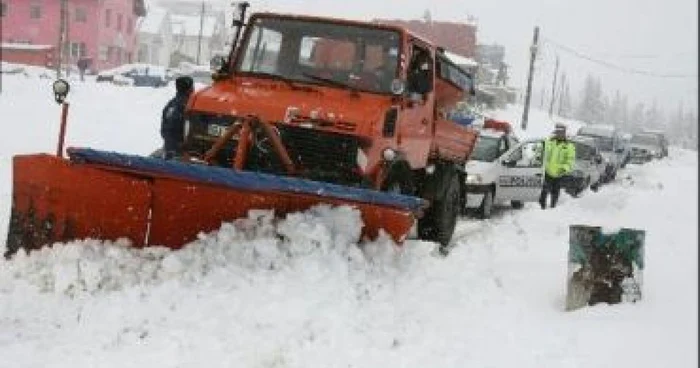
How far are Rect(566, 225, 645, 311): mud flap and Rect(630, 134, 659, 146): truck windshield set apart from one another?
38.7m

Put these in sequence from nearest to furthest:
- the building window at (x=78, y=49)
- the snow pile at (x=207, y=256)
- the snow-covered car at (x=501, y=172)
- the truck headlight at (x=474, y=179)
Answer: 1. the snow pile at (x=207, y=256)
2. the truck headlight at (x=474, y=179)
3. the snow-covered car at (x=501, y=172)
4. the building window at (x=78, y=49)

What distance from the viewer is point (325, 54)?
7.89 m

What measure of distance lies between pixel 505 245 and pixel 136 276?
466 cm

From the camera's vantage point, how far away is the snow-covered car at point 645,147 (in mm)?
40438

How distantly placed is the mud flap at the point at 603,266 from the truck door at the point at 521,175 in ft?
24.5

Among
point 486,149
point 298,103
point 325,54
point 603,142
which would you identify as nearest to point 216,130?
point 298,103

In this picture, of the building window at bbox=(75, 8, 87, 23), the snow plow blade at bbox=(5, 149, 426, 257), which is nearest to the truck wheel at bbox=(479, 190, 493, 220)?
the snow plow blade at bbox=(5, 149, 426, 257)

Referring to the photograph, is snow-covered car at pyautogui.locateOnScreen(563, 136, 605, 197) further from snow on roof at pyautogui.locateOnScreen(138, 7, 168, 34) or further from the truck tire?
snow on roof at pyautogui.locateOnScreen(138, 7, 168, 34)

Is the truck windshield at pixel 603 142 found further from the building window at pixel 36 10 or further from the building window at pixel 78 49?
the building window at pixel 36 10

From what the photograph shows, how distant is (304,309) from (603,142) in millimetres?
24564

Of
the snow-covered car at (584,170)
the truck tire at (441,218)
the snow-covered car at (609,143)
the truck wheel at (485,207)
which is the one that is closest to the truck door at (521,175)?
the truck wheel at (485,207)

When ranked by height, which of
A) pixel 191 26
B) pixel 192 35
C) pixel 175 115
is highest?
pixel 191 26

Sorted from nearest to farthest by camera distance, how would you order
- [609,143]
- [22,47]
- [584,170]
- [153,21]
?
[584,170]
[609,143]
[22,47]
[153,21]

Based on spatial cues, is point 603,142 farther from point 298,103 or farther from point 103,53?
point 103,53
